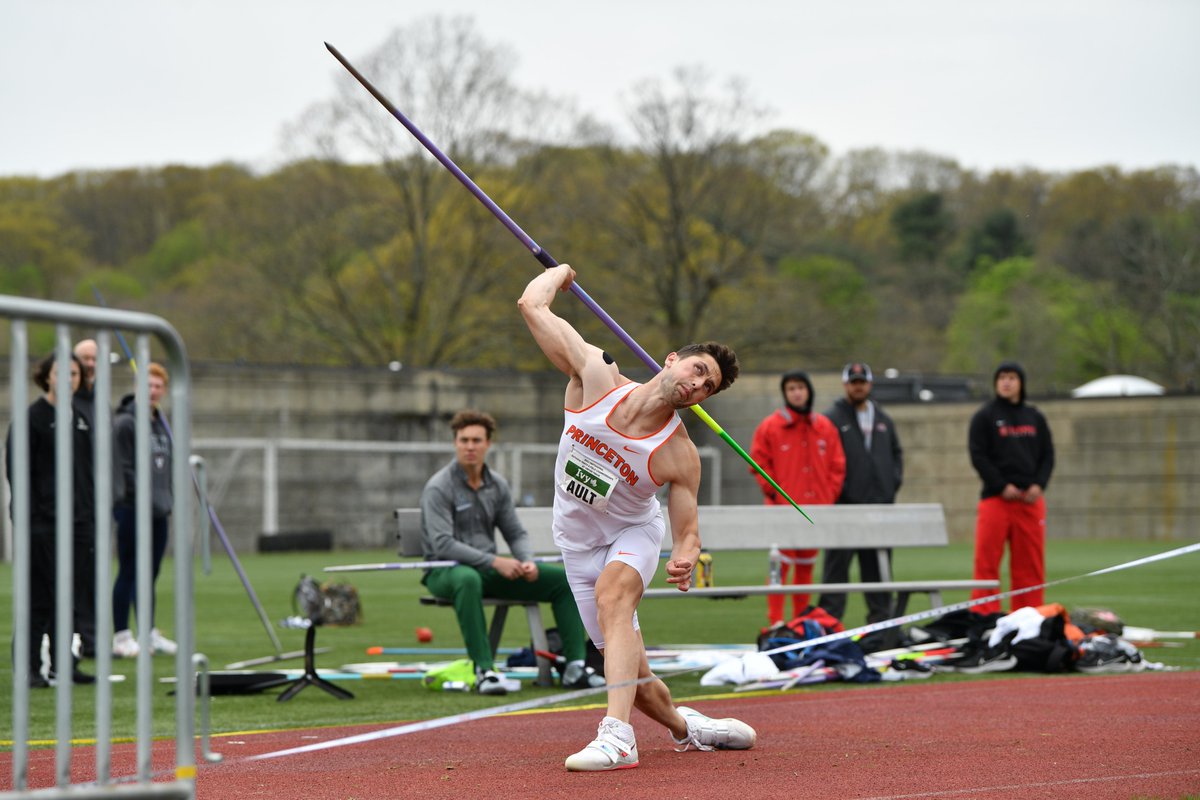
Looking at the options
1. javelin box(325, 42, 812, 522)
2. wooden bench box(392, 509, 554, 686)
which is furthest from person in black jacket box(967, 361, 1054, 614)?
javelin box(325, 42, 812, 522)

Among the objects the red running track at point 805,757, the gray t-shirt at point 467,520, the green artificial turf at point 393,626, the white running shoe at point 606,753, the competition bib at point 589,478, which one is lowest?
the green artificial turf at point 393,626

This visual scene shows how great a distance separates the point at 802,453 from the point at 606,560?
6.44 meters

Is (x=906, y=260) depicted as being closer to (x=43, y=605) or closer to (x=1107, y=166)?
(x=1107, y=166)

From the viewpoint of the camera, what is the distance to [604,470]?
5883 millimetres

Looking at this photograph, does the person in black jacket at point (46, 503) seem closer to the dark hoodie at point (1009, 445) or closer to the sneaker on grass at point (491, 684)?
the sneaker on grass at point (491, 684)

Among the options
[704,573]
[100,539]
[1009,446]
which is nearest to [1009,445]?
[1009,446]

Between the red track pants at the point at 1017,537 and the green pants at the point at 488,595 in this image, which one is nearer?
the green pants at the point at 488,595

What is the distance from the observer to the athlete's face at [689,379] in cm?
579

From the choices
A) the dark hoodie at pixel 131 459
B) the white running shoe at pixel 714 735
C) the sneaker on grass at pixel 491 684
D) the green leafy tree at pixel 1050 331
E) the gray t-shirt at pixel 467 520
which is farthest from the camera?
the green leafy tree at pixel 1050 331

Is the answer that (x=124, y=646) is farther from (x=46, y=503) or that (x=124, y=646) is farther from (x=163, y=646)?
(x=46, y=503)

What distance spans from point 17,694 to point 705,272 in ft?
132

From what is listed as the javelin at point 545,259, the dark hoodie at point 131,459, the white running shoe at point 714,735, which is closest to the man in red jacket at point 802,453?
the dark hoodie at point 131,459

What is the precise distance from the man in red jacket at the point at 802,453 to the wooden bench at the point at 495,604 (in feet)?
10.3

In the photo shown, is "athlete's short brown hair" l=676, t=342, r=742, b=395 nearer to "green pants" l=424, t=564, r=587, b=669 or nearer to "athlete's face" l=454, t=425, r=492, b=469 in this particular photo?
"green pants" l=424, t=564, r=587, b=669
